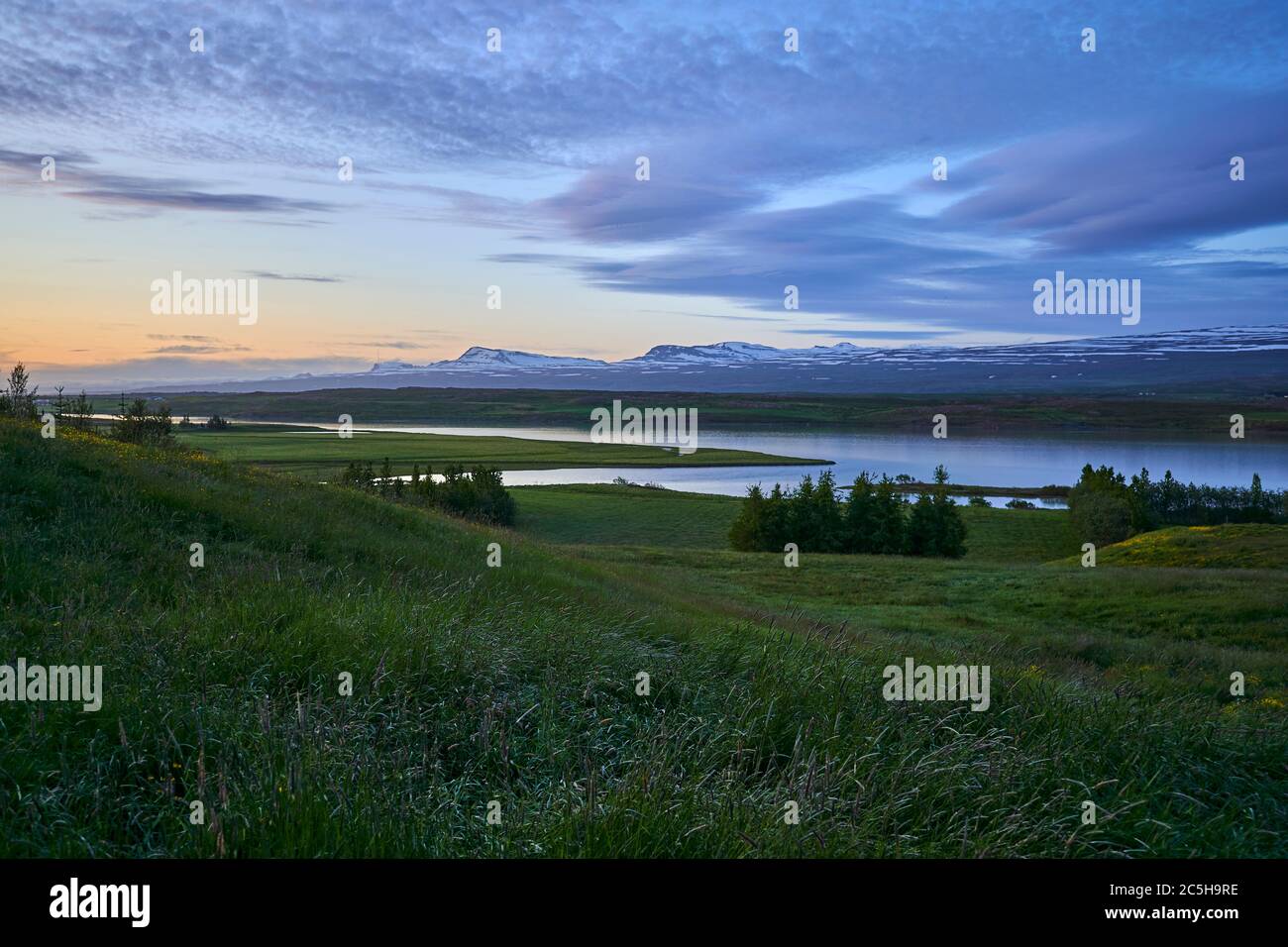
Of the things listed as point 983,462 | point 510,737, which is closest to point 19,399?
point 510,737

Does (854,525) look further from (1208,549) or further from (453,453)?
(453,453)

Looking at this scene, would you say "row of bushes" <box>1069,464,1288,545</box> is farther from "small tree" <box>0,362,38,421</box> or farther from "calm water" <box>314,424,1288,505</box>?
"small tree" <box>0,362,38,421</box>

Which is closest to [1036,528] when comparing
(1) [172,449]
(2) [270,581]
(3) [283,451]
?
(1) [172,449]

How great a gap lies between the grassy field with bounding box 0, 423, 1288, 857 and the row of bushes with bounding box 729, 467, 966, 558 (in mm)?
51529

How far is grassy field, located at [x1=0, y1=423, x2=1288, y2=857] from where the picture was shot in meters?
3.78

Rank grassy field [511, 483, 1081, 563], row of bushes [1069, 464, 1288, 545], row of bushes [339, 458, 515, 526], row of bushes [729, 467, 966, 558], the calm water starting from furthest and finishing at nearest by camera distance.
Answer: the calm water → row of bushes [1069, 464, 1288, 545] → grassy field [511, 483, 1081, 563] → row of bushes [729, 467, 966, 558] → row of bushes [339, 458, 515, 526]

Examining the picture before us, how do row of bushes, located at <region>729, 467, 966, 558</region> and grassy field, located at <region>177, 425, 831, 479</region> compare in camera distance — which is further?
grassy field, located at <region>177, 425, 831, 479</region>

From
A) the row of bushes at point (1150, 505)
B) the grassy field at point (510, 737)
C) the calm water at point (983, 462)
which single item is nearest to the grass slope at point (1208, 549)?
the row of bushes at point (1150, 505)

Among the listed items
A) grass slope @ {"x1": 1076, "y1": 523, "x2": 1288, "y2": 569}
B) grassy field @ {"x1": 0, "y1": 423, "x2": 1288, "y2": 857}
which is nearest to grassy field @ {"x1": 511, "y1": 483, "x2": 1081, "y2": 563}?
grass slope @ {"x1": 1076, "y1": 523, "x2": 1288, "y2": 569}

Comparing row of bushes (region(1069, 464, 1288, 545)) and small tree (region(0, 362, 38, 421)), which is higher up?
small tree (region(0, 362, 38, 421))

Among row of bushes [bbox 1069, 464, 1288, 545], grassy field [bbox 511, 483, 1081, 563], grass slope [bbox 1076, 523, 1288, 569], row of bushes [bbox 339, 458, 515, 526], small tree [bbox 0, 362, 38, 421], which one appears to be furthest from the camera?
row of bushes [bbox 1069, 464, 1288, 545]

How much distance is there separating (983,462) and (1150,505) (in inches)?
2607

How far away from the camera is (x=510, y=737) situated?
5152 mm
